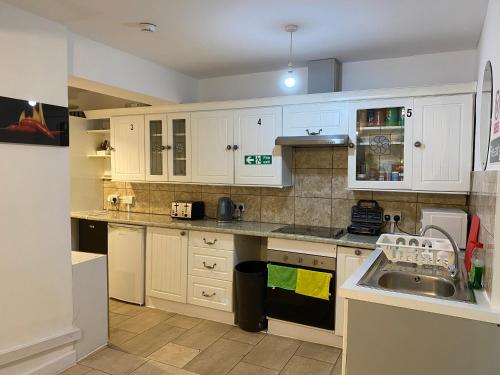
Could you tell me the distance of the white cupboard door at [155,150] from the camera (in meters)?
3.96

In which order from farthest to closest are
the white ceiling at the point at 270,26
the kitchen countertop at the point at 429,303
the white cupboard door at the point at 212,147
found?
the white cupboard door at the point at 212,147
the white ceiling at the point at 270,26
the kitchen countertop at the point at 429,303

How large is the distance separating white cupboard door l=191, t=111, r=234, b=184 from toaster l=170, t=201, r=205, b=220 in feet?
0.96

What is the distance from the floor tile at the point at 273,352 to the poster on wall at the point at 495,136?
6.60ft

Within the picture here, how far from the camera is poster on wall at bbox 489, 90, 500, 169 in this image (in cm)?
159

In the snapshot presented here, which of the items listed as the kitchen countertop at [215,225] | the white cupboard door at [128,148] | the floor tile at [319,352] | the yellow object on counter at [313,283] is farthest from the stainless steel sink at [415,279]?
the white cupboard door at [128,148]

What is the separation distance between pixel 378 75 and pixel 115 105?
10.7 feet

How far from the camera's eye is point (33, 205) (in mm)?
2428

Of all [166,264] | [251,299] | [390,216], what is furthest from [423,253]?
[166,264]

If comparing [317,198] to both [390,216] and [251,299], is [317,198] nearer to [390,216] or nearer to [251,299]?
[390,216]

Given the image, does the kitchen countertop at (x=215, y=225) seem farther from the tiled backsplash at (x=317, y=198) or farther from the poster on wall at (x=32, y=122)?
the poster on wall at (x=32, y=122)

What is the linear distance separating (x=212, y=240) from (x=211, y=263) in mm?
222

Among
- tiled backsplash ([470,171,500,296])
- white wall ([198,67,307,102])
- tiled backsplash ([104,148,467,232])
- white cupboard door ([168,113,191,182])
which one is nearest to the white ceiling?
white wall ([198,67,307,102])

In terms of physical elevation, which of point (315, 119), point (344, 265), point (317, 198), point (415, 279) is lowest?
point (344, 265)

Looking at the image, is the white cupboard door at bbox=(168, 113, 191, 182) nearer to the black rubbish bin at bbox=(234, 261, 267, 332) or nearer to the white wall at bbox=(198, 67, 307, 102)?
the white wall at bbox=(198, 67, 307, 102)
